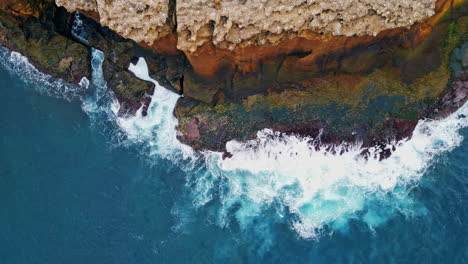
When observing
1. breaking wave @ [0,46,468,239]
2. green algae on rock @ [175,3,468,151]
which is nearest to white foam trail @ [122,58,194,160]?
breaking wave @ [0,46,468,239]

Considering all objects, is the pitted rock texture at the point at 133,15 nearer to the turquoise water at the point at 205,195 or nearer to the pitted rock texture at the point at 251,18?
the pitted rock texture at the point at 251,18

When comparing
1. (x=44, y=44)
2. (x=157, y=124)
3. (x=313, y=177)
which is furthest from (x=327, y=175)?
(x=44, y=44)

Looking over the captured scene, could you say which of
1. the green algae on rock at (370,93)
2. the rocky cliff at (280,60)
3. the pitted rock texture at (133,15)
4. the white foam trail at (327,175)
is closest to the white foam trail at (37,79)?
the rocky cliff at (280,60)

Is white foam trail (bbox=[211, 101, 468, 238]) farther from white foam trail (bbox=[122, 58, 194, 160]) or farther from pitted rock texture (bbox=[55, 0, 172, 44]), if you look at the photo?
pitted rock texture (bbox=[55, 0, 172, 44])

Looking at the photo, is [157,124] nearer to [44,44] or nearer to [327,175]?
[44,44]

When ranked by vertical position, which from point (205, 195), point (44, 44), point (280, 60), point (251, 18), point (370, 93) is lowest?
point (205, 195)

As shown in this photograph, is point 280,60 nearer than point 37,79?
Yes

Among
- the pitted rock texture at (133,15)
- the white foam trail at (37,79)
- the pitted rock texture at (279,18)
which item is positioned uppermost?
the white foam trail at (37,79)
